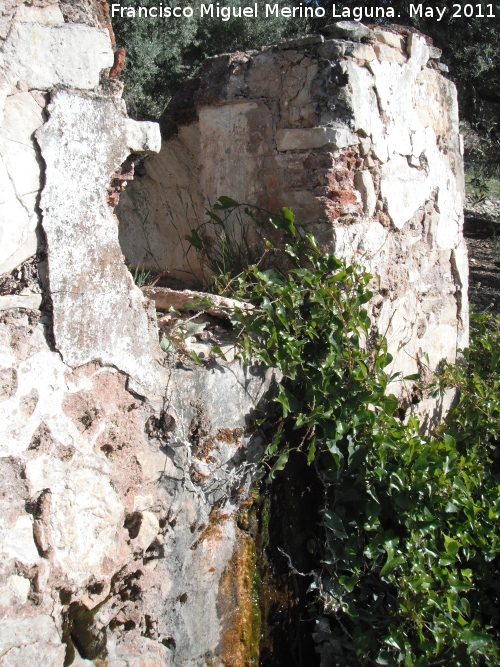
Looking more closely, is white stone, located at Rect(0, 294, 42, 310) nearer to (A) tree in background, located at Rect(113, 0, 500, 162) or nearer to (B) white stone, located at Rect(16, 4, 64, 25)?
(B) white stone, located at Rect(16, 4, 64, 25)

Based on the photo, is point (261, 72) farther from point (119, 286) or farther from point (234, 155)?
point (119, 286)

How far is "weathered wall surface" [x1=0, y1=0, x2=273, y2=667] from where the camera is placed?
6.24 feet

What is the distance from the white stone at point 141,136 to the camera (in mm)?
2146

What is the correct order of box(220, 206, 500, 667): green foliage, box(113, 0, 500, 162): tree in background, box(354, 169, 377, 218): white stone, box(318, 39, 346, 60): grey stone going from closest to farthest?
box(220, 206, 500, 667): green foliage → box(318, 39, 346, 60): grey stone → box(354, 169, 377, 218): white stone → box(113, 0, 500, 162): tree in background

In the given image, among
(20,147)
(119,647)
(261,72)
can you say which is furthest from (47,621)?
(261,72)

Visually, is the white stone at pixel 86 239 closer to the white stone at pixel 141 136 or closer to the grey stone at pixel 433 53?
the white stone at pixel 141 136

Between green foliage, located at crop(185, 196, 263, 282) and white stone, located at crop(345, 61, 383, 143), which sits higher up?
white stone, located at crop(345, 61, 383, 143)

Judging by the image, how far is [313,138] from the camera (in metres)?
2.83

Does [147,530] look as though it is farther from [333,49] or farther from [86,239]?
[333,49]

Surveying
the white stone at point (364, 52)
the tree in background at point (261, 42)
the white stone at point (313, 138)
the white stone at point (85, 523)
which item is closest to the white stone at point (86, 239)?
the white stone at point (85, 523)

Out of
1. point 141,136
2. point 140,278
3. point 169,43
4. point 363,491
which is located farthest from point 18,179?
point 169,43

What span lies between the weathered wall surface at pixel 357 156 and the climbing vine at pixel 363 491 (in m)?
0.28

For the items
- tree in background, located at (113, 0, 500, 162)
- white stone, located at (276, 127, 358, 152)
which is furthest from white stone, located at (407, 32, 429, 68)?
tree in background, located at (113, 0, 500, 162)

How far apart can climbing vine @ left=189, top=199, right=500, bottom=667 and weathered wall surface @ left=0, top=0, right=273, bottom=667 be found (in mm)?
401
